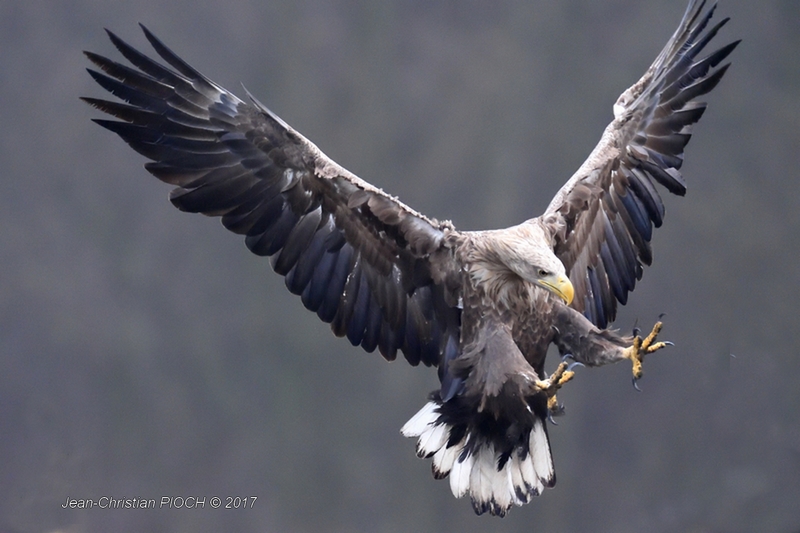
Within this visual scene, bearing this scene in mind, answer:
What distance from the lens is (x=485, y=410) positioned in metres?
4.00

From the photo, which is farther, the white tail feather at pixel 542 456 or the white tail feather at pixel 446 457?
the white tail feather at pixel 446 457

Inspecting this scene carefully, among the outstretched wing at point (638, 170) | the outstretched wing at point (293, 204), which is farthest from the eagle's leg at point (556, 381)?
the outstretched wing at point (638, 170)

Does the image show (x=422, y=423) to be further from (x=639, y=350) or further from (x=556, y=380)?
(x=639, y=350)

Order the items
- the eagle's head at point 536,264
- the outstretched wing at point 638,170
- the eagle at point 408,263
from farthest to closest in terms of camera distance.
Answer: the outstretched wing at point 638,170
the eagle at point 408,263
the eagle's head at point 536,264

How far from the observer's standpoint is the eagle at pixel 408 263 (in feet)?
13.1

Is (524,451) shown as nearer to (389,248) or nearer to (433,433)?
(433,433)

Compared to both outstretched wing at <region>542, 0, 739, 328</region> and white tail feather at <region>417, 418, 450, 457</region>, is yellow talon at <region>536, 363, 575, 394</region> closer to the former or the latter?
white tail feather at <region>417, 418, 450, 457</region>

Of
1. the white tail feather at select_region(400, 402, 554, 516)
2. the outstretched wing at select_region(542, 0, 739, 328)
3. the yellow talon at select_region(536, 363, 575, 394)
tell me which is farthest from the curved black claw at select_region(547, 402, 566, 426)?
the outstretched wing at select_region(542, 0, 739, 328)

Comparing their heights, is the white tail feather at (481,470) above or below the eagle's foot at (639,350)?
Answer: above

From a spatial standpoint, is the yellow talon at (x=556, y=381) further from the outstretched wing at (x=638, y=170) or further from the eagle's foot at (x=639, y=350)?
the outstretched wing at (x=638, y=170)

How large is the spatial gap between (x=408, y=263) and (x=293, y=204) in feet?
1.64

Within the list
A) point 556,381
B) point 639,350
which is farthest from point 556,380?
point 639,350

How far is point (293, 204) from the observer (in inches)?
167

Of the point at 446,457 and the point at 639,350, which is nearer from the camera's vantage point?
the point at 639,350
